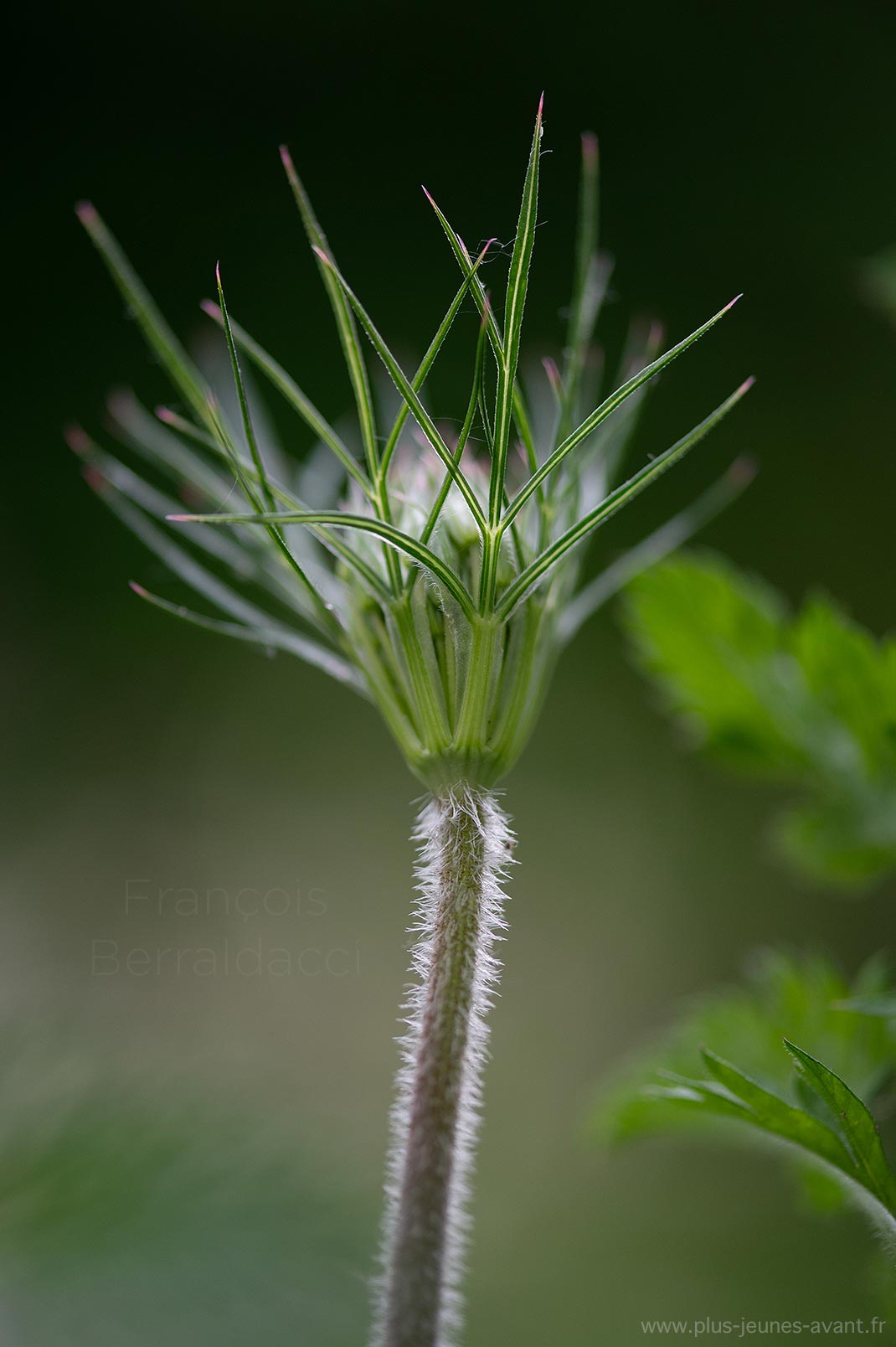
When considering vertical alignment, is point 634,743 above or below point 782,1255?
above

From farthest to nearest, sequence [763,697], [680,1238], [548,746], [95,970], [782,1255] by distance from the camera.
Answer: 1. [548,746]
2. [95,970]
3. [680,1238]
4. [782,1255]
5. [763,697]

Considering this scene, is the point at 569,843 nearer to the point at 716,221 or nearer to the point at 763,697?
the point at 716,221

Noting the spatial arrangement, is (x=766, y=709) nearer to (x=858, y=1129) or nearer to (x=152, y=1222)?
(x=858, y=1129)

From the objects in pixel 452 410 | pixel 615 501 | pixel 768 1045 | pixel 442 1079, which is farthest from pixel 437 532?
pixel 452 410

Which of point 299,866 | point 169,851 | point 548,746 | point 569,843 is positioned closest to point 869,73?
point 548,746

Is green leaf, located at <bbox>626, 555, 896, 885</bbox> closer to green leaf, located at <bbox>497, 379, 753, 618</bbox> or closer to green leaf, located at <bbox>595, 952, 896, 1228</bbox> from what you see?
green leaf, located at <bbox>595, 952, 896, 1228</bbox>

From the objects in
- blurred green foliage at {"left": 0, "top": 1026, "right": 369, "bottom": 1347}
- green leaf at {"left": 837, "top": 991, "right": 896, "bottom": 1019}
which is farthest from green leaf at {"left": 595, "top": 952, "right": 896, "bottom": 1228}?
blurred green foliage at {"left": 0, "top": 1026, "right": 369, "bottom": 1347}
